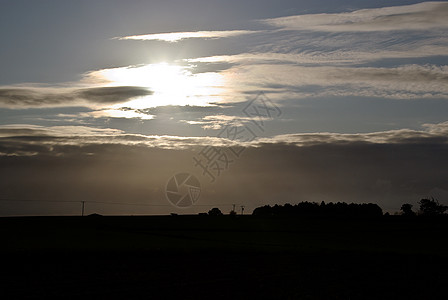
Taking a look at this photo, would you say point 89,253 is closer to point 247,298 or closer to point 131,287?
point 131,287

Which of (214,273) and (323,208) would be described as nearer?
(214,273)

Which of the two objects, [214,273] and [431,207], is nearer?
[214,273]

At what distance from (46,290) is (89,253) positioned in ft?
39.2

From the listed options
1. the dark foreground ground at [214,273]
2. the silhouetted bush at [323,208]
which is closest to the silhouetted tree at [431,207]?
the silhouetted bush at [323,208]

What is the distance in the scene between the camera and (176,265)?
33.9 meters

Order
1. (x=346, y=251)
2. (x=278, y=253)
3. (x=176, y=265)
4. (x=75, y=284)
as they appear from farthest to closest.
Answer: (x=346, y=251), (x=278, y=253), (x=176, y=265), (x=75, y=284)

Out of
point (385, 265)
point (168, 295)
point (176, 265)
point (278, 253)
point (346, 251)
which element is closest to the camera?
point (168, 295)

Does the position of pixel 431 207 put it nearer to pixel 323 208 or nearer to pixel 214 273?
pixel 323 208

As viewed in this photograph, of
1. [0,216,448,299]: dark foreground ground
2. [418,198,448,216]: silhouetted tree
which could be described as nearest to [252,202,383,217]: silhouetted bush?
[418,198,448,216]: silhouetted tree

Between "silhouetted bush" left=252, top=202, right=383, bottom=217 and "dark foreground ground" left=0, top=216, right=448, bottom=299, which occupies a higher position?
"silhouetted bush" left=252, top=202, right=383, bottom=217

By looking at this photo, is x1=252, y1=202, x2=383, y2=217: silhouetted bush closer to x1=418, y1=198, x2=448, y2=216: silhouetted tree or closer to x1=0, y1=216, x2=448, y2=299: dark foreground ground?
x1=418, y1=198, x2=448, y2=216: silhouetted tree

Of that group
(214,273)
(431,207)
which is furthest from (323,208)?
(214,273)

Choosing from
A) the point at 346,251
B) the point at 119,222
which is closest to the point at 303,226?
the point at 119,222

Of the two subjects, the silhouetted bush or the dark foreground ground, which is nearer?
the dark foreground ground
